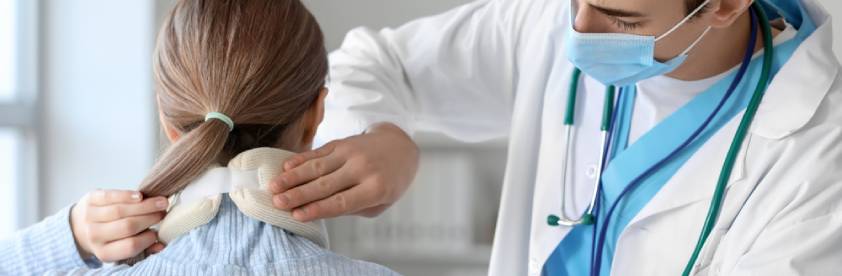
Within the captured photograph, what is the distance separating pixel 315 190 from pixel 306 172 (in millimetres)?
24

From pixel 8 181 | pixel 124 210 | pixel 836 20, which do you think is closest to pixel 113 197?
pixel 124 210

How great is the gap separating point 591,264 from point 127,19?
1229 millimetres

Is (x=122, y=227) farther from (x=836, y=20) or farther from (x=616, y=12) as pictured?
(x=836, y=20)

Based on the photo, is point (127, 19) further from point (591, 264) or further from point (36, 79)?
point (591, 264)

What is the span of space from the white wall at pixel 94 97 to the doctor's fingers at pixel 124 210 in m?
1.08

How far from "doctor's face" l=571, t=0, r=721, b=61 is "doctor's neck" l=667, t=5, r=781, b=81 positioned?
0.11ft

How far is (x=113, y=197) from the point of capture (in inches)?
50.8

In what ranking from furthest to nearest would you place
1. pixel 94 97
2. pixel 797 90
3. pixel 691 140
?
pixel 94 97 < pixel 691 140 < pixel 797 90

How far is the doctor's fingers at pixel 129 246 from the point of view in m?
1.27

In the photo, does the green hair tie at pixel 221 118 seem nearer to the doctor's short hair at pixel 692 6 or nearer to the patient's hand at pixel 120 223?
the patient's hand at pixel 120 223

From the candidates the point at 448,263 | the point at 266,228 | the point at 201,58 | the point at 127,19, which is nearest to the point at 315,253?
the point at 266,228

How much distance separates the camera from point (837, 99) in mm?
1435

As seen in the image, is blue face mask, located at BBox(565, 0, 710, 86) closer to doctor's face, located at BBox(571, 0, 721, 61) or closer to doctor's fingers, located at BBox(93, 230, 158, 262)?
doctor's face, located at BBox(571, 0, 721, 61)

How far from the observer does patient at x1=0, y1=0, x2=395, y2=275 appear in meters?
1.21
